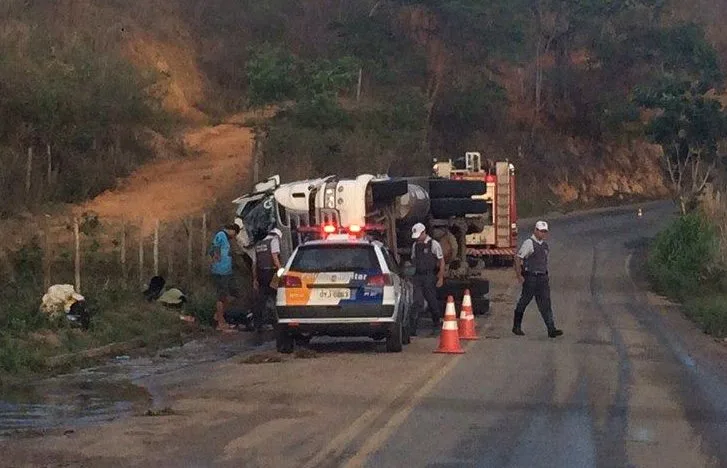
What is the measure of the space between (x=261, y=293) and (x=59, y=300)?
429 cm

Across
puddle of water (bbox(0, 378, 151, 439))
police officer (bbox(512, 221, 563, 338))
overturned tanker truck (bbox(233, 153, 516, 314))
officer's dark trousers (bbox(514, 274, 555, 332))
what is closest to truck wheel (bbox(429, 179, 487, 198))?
overturned tanker truck (bbox(233, 153, 516, 314))

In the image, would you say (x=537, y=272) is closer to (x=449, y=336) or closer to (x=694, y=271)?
(x=449, y=336)

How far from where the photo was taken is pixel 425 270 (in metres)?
22.1

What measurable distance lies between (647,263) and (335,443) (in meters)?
32.0

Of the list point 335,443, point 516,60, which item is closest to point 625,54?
point 516,60

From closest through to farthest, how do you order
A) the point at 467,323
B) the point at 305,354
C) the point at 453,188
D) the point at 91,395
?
1. the point at 91,395
2. the point at 305,354
3. the point at 467,323
4. the point at 453,188

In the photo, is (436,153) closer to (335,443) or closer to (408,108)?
(408,108)

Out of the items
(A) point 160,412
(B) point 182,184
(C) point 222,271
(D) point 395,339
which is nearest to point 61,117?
(B) point 182,184

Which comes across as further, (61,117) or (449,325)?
(61,117)

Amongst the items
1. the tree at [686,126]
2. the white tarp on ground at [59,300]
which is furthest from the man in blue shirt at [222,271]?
the tree at [686,126]

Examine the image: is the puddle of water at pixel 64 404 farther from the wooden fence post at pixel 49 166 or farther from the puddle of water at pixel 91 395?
the wooden fence post at pixel 49 166

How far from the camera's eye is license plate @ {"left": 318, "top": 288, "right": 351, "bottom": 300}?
18.3m

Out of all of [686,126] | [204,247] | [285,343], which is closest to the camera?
[285,343]

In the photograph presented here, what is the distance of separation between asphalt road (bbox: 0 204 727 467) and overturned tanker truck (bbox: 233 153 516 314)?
8.44ft
